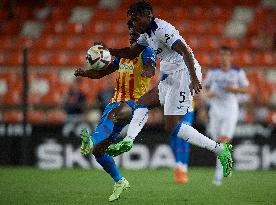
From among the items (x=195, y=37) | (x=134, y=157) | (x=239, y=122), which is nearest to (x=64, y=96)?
(x=134, y=157)

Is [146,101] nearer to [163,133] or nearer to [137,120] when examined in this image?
[137,120]

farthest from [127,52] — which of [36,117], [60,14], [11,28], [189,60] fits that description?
[60,14]

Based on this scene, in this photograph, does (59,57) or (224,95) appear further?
(59,57)

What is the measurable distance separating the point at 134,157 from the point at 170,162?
69 centimetres

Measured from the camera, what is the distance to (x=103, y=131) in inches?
371

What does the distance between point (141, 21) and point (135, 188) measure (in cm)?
315

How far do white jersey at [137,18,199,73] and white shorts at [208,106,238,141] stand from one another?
11.2 feet

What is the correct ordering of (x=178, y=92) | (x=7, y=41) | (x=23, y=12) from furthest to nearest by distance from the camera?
(x=23, y=12)
(x=7, y=41)
(x=178, y=92)

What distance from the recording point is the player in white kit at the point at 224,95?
1212 centimetres

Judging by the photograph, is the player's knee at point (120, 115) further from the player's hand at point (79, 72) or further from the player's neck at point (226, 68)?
the player's neck at point (226, 68)

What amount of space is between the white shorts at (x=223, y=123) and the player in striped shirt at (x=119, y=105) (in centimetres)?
268

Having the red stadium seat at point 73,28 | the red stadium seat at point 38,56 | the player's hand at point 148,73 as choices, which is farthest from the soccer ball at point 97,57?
the red stadium seat at point 73,28

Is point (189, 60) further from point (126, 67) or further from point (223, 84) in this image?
point (223, 84)

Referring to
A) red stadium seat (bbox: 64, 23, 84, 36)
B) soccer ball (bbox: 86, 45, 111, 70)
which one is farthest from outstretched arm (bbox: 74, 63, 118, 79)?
red stadium seat (bbox: 64, 23, 84, 36)
